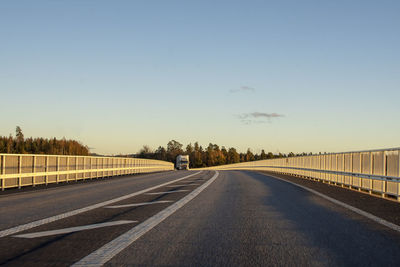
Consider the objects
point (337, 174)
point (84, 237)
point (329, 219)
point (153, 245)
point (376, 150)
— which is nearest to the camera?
point (153, 245)

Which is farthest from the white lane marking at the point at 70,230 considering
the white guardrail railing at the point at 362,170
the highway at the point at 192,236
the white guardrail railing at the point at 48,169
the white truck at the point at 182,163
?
the white truck at the point at 182,163

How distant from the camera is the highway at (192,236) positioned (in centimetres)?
563

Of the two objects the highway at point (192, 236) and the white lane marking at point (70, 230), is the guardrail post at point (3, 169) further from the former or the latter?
the white lane marking at point (70, 230)

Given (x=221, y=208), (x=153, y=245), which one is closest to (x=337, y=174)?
(x=221, y=208)

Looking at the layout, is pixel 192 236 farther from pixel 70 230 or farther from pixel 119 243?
pixel 70 230

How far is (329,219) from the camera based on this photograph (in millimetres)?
9477

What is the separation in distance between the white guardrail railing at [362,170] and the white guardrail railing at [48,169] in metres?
14.1

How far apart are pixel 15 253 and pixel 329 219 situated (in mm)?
6314

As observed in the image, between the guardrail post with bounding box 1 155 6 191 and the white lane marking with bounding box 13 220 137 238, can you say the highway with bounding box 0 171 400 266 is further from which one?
the guardrail post with bounding box 1 155 6 191

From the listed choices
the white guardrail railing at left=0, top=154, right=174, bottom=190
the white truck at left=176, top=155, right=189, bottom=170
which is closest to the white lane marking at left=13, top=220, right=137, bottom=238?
the white guardrail railing at left=0, top=154, right=174, bottom=190

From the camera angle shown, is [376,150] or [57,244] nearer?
[57,244]

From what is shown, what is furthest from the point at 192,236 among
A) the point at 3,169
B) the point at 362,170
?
the point at 3,169

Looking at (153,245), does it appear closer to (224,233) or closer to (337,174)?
(224,233)

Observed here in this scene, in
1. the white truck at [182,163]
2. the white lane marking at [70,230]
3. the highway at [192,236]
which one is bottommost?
the white truck at [182,163]
